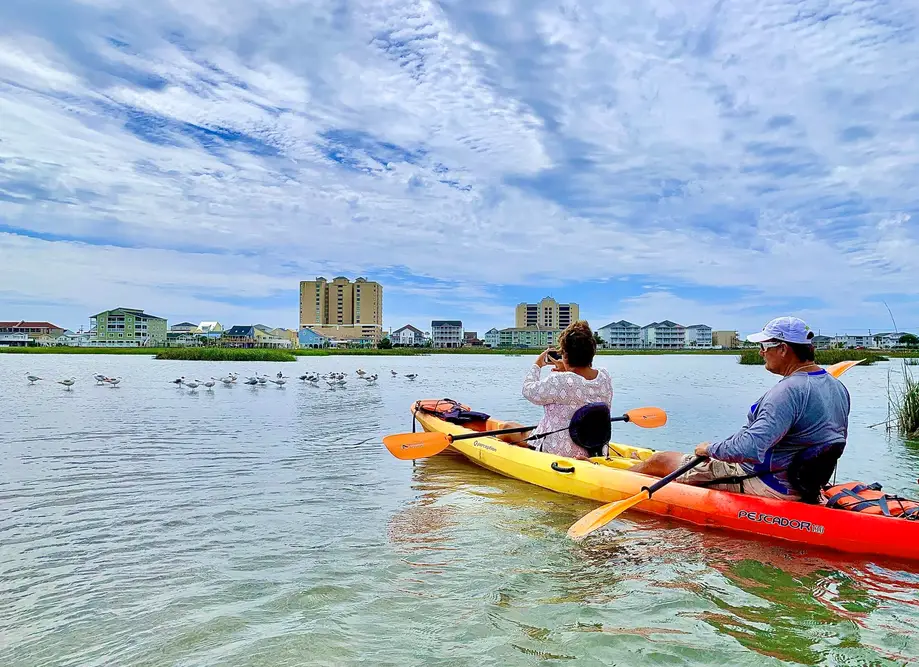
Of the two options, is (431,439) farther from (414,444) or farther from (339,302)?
(339,302)

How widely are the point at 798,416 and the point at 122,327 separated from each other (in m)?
118

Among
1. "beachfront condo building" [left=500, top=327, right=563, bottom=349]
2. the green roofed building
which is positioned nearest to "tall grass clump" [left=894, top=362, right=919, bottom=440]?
the green roofed building

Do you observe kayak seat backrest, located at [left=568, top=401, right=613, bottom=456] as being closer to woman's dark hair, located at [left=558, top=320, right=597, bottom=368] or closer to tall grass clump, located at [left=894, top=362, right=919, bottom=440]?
woman's dark hair, located at [left=558, top=320, right=597, bottom=368]

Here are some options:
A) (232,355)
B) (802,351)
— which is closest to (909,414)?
(802,351)

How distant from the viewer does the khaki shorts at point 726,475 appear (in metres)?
4.86

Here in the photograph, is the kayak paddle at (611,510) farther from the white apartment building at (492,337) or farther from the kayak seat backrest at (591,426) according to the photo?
the white apartment building at (492,337)

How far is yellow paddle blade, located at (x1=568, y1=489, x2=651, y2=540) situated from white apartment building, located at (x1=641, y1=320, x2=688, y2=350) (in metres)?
138

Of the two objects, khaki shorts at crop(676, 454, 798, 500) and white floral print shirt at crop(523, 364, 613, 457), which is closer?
khaki shorts at crop(676, 454, 798, 500)

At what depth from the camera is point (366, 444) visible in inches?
411

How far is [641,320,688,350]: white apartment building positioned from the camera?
138 metres

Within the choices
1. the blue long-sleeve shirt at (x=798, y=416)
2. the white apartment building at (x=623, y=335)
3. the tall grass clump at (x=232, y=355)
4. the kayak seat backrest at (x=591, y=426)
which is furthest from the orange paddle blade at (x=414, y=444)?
the white apartment building at (x=623, y=335)

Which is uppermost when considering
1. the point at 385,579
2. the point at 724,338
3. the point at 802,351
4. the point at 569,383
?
the point at 724,338

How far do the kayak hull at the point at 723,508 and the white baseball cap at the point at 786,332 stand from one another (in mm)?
1255

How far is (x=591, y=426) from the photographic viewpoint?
21.1 feet
